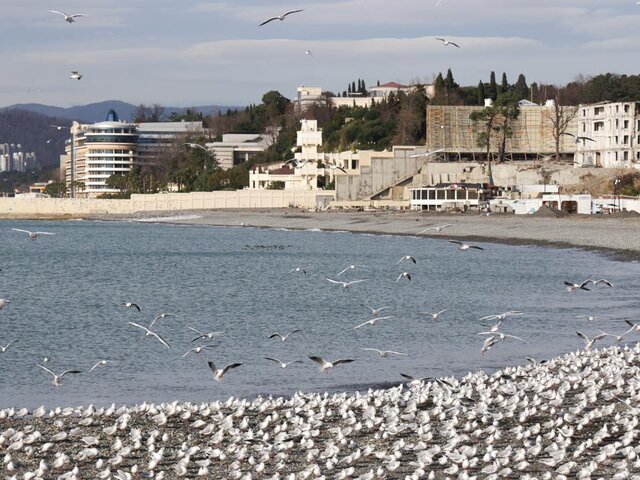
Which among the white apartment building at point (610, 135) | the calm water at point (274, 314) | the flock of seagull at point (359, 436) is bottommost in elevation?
the calm water at point (274, 314)

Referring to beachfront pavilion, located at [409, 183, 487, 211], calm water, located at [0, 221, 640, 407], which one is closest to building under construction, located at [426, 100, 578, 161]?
beachfront pavilion, located at [409, 183, 487, 211]

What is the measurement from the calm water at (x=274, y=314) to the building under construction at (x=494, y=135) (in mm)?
50127

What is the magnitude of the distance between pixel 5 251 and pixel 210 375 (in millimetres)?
65297

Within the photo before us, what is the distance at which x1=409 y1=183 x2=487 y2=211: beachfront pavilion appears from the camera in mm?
98062

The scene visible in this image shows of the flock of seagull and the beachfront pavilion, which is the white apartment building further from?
the flock of seagull

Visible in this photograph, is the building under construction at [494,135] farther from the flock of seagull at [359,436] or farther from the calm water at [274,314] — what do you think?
the flock of seagull at [359,436]

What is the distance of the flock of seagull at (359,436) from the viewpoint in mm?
→ 13469

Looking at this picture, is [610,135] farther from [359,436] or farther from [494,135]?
[359,436]

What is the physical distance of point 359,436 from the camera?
15133mm

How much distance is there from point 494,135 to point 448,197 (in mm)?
26274

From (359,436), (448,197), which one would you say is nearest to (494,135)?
(448,197)

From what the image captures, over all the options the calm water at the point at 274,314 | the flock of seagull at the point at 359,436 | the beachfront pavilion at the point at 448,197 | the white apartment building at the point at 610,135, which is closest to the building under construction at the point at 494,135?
the white apartment building at the point at 610,135

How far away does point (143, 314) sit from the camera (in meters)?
36.4

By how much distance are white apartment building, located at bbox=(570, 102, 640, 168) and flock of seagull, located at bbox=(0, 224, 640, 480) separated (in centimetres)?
8810
